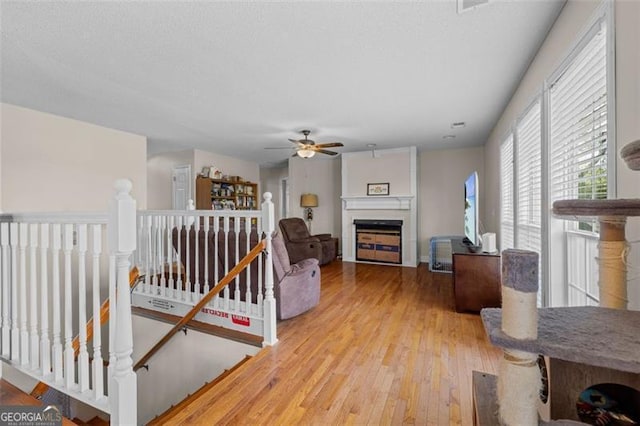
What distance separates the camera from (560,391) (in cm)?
78

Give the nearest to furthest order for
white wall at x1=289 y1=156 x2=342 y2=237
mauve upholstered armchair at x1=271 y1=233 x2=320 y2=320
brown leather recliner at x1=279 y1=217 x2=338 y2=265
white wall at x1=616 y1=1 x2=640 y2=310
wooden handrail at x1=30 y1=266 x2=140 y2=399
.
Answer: white wall at x1=616 y1=1 x2=640 y2=310, wooden handrail at x1=30 y1=266 x2=140 y2=399, mauve upholstered armchair at x1=271 y1=233 x2=320 y2=320, brown leather recliner at x1=279 y1=217 x2=338 y2=265, white wall at x1=289 y1=156 x2=342 y2=237

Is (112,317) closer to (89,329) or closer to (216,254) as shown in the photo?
(216,254)

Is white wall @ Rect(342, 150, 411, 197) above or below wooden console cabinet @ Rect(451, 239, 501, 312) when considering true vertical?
above

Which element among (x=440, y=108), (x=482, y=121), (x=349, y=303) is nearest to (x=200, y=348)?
(x=349, y=303)

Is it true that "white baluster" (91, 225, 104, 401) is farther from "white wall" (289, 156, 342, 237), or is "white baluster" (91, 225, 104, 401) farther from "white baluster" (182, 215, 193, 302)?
"white wall" (289, 156, 342, 237)

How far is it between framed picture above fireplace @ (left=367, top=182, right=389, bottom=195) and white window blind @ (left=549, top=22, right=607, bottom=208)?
3.84m

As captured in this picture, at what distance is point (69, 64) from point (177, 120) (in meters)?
1.56

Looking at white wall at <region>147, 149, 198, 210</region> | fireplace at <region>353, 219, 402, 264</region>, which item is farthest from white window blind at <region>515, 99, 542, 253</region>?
white wall at <region>147, 149, 198, 210</region>

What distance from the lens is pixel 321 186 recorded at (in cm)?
695

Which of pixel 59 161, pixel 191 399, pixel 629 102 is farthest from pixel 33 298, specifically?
pixel 629 102

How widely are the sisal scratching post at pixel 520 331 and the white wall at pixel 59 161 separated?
498cm

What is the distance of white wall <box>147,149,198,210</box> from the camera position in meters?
6.13

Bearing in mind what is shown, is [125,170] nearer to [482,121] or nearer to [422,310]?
[422,310]

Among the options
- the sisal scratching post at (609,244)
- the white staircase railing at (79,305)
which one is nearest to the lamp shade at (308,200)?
the white staircase railing at (79,305)
